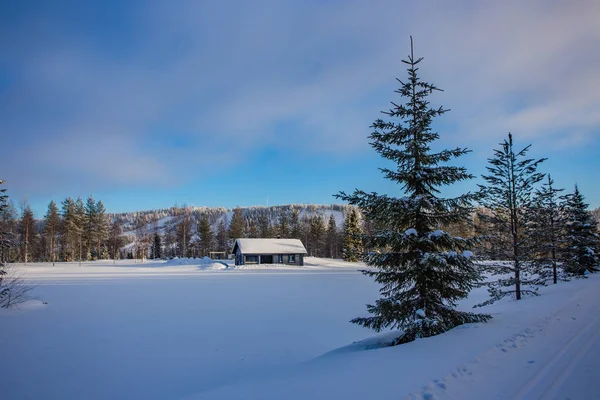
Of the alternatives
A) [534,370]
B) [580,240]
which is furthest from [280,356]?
[580,240]

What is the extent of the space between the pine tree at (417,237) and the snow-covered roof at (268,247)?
39.6 meters

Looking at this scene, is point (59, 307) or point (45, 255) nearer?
point (59, 307)

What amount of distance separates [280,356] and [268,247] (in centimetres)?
4007

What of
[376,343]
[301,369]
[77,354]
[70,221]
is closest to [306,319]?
[376,343]

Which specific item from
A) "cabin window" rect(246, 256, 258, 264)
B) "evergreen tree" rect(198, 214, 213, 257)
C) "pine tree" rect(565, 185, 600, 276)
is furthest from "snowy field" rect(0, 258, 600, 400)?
"evergreen tree" rect(198, 214, 213, 257)

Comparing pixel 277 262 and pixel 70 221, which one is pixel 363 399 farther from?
pixel 70 221

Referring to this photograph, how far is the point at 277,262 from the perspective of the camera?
1868 inches

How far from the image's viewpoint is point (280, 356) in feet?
25.5

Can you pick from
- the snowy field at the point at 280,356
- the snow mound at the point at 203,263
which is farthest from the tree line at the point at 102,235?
the snowy field at the point at 280,356

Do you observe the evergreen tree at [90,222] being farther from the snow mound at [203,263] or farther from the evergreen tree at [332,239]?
the evergreen tree at [332,239]

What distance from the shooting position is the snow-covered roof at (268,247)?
151 ft

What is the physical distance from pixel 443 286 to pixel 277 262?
41.6 m

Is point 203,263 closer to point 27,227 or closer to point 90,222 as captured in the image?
point 90,222

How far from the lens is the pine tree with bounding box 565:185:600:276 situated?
20.5 m
